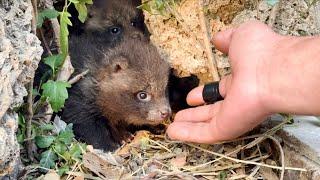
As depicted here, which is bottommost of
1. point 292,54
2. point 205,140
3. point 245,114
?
point 205,140

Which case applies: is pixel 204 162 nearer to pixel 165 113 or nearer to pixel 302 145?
pixel 302 145

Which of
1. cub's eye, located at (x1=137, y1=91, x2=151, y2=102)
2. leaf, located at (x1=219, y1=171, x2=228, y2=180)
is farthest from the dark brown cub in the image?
leaf, located at (x1=219, y1=171, x2=228, y2=180)

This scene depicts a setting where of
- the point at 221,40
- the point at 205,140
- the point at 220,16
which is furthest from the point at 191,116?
the point at 220,16

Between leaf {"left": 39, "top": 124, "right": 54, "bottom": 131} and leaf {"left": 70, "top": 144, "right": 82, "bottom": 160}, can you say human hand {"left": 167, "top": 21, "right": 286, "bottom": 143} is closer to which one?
leaf {"left": 70, "top": 144, "right": 82, "bottom": 160}

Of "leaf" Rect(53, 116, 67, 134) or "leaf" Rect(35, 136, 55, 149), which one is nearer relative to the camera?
"leaf" Rect(35, 136, 55, 149)

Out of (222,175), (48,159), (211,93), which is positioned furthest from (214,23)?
(48,159)

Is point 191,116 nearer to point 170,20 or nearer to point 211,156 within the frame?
point 211,156
